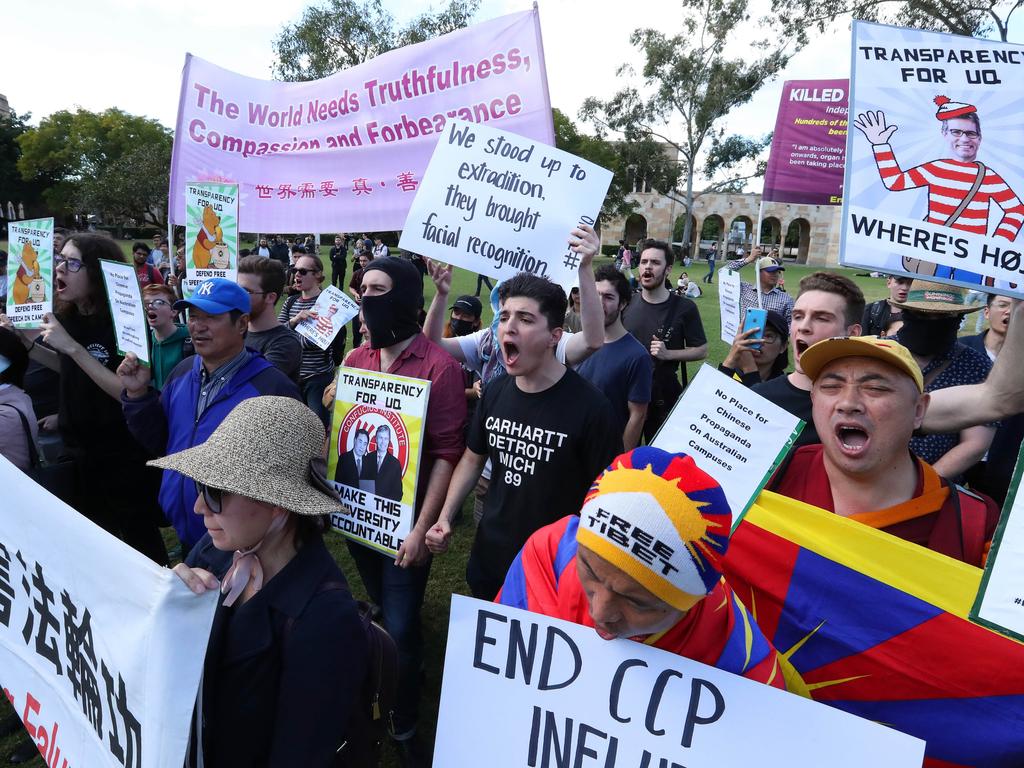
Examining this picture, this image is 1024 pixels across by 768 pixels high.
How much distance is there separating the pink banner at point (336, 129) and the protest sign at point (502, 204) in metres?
1.25

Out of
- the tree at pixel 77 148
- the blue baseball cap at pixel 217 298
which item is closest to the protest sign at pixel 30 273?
the blue baseball cap at pixel 217 298

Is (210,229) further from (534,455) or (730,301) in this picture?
(730,301)

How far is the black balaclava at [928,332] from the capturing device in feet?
9.68

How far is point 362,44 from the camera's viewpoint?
1288 inches

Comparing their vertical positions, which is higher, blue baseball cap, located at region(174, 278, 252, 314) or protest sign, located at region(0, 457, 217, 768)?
blue baseball cap, located at region(174, 278, 252, 314)

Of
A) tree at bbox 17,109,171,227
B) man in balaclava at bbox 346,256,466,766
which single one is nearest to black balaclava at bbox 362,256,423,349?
man in balaclava at bbox 346,256,466,766

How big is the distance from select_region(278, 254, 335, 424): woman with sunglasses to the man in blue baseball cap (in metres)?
2.35

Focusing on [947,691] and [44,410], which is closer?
[947,691]

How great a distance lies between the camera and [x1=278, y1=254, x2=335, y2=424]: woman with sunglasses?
5.78 meters

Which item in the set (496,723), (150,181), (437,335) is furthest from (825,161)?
(150,181)

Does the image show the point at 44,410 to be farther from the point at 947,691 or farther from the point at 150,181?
the point at 150,181

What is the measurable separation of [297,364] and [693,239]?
70625 mm

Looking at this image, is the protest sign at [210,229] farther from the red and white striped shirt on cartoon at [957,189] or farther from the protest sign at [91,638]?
the red and white striped shirt on cartoon at [957,189]

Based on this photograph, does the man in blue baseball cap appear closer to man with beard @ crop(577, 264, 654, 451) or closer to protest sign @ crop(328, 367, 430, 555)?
protest sign @ crop(328, 367, 430, 555)
